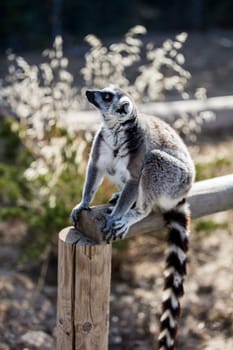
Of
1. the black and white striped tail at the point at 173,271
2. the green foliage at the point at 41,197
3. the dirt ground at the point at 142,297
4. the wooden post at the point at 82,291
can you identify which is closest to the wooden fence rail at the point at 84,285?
the wooden post at the point at 82,291

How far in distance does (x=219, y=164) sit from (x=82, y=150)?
0.92 meters

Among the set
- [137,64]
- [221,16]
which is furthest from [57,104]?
[221,16]

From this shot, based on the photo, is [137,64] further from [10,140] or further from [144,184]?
[144,184]

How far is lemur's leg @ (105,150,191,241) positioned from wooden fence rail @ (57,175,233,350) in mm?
302

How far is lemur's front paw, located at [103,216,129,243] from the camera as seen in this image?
240 cm

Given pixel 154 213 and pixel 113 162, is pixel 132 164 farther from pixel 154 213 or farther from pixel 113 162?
pixel 154 213

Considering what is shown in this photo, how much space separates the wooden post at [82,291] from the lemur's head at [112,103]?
0.44m

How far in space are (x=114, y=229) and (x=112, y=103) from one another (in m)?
0.44

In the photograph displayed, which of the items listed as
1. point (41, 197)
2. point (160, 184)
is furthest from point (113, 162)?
point (41, 197)

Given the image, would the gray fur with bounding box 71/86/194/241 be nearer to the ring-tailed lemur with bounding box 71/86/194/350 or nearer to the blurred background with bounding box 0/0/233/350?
the ring-tailed lemur with bounding box 71/86/194/350

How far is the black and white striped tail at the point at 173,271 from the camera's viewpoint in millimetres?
2645

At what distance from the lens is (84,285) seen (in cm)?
237

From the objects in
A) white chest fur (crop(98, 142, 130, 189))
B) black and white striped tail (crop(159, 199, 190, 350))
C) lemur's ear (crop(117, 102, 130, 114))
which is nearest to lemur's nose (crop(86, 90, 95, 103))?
lemur's ear (crop(117, 102, 130, 114))

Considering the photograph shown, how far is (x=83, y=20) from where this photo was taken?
36.0 feet
